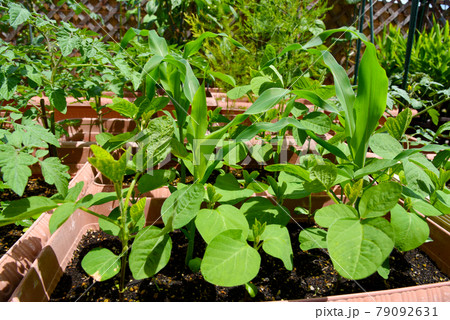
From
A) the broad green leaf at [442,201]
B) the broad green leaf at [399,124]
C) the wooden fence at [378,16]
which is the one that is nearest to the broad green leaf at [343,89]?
the broad green leaf at [399,124]

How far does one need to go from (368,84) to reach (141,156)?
1.63 ft

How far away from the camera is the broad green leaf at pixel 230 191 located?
25.9 inches

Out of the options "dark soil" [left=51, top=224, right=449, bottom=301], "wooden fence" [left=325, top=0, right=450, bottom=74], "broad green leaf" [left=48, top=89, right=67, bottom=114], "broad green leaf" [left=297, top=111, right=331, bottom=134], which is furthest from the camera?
"wooden fence" [left=325, top=0, right=450, bottom=74]

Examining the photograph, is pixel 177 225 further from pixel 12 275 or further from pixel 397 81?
pixel 397 81

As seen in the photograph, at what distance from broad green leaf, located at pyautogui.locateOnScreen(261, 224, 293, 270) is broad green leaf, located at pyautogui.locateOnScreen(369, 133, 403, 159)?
267mm

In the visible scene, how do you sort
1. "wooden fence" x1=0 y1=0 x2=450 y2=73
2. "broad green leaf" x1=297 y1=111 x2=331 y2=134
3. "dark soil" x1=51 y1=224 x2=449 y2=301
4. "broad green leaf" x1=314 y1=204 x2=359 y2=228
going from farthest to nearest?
"wooden fence" x1=0 y1=0 x2=450 y2=73 < "broad green leaf" x1=297 y1=111 x2=331 y2=134 < "dark soil" x1=51 y1=224 x2=449 y2=301 < "broad green leaf" x1=314 y1=204 x2=359 y2=228

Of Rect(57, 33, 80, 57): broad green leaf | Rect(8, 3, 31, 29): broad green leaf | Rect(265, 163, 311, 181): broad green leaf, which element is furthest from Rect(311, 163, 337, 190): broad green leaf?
Rect(8, 3, 31, 29): broad green leaf

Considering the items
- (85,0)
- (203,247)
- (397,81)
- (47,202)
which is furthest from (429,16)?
(47,202)

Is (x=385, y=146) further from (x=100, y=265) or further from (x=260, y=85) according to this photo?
(x=100, y=265)

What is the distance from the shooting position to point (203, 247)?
0.81 meters

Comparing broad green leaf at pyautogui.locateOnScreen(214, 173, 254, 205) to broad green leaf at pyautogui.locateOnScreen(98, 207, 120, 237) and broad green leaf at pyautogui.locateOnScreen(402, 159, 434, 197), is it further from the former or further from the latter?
broad green leaf at pyautogui.locateOnScreen(402, 159, 434, 197)

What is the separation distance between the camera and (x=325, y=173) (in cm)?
61

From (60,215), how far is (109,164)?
0.12 metres

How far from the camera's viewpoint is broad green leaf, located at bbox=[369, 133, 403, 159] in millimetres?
663
